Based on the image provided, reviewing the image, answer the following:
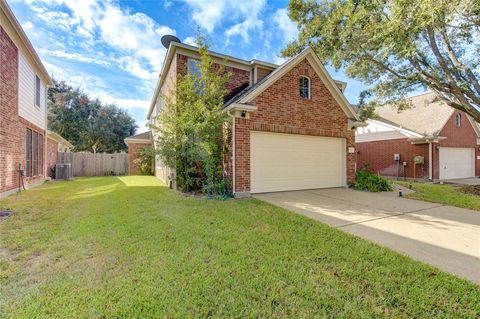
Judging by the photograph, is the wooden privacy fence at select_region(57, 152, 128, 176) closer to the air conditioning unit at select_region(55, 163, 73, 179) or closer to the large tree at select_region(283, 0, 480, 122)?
the air conditioning unit at select_region(55, 163, 73, 179)

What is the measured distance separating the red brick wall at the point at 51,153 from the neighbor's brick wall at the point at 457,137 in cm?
2484

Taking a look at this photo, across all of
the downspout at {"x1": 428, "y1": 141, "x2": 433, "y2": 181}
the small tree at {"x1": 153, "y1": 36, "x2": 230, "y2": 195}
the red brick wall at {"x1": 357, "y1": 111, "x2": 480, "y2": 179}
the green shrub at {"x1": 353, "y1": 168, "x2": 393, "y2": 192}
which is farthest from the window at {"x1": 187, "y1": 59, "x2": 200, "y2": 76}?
the downspout at {"x1": 428, "y1": 141, "x2": 433, "y2": 181}

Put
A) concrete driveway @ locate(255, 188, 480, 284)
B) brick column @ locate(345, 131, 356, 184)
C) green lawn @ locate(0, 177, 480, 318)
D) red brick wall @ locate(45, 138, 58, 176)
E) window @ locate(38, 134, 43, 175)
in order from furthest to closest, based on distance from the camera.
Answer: red brick wall @ locate(45, 138, 58, 176), window @ locate(38, 134, 43, 175), brick column @ locate(345, 131, 356, 184), concrete driveway @ locate(255, 188, 480, 284), green lawn @ locate(0, 177, 480, 318)

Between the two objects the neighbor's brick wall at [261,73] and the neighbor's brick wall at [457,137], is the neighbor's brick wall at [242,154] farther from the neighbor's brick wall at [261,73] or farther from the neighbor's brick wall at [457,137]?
the neighbor's brick wall at [457,137]

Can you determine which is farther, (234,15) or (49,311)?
(234,15)

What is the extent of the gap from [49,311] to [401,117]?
22.4m

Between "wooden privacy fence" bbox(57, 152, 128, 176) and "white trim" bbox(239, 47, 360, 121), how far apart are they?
48.5ft

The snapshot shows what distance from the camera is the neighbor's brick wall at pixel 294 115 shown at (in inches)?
312

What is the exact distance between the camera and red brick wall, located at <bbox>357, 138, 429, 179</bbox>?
15.7 m

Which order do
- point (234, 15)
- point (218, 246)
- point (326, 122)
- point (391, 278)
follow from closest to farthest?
point (391, 278) → point (218, 246) → point (326, 122) → point (234, 15)

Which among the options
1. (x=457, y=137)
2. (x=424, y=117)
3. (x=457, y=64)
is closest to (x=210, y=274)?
(x=457, y=64)

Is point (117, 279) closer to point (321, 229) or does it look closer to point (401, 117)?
point (321, 229)

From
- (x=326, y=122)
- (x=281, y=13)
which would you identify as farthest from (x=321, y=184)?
(x=281, y=13)

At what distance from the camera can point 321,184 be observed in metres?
9.88
